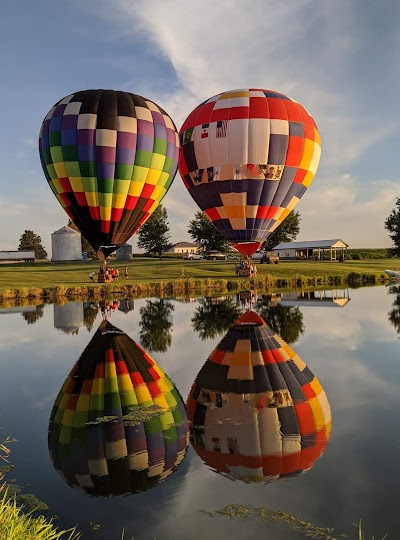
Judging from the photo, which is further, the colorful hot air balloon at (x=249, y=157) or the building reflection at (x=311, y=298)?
the building reflection at (x=311, y=298)

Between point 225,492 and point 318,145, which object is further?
point 318,145

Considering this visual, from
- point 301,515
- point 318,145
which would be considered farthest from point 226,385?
point 318,145

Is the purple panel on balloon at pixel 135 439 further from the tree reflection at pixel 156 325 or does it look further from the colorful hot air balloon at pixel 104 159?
the colorful hot air balloon at pixel 104 159

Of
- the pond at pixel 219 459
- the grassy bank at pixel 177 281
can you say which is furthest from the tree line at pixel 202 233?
the pond at pixel 219 459

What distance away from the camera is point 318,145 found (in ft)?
112

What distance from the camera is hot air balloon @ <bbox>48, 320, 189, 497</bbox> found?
801 cm

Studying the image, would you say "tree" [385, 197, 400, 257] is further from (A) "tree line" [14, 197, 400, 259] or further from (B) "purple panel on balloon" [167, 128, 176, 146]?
(B) "purple panel on balloon" [167, 128, 176, 146]

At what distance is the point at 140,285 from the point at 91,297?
4558 millimetres

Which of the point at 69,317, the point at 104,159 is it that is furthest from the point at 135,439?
the point at 104,159

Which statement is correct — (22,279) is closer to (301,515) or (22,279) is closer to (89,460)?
(89,460)

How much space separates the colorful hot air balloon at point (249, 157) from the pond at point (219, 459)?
1348cm

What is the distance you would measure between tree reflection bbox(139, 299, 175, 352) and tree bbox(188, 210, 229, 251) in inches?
1938

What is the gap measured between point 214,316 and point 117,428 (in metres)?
16.5

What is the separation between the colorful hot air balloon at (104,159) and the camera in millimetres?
26172
